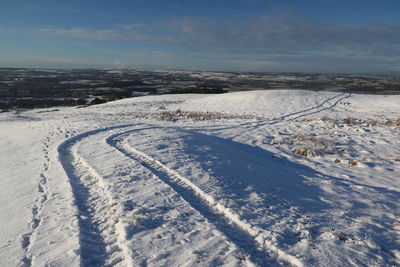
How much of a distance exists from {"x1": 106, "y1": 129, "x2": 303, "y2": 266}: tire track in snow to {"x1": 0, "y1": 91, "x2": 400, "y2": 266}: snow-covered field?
0.02 metres

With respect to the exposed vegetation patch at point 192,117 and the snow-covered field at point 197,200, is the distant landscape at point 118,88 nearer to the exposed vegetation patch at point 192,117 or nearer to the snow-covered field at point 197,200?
the exposed vegetation patch at point 192,117

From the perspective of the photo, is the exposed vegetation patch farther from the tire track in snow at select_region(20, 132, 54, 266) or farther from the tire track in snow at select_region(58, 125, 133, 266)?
the tire track in snow at select_region(58, 125, 133, 266)

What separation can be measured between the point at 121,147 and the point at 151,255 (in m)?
7.29

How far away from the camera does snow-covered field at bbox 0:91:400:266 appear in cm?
444

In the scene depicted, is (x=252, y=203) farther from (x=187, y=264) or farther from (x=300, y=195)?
(x=187, y=264)

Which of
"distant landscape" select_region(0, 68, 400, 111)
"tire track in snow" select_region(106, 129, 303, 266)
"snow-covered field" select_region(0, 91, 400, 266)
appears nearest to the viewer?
"tire track in snow" select_region(106, 129, 303, 266)

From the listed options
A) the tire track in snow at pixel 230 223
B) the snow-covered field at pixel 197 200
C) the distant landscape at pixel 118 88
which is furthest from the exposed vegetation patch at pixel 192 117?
the distant landscape at pixel 118 88

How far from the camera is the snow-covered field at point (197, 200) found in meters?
4.44

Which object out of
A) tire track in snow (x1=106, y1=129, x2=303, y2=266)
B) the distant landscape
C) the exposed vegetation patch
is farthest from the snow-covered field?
the distant landscape

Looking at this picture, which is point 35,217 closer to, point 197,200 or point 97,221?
point 97,221

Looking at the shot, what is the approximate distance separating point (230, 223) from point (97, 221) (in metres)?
2.56

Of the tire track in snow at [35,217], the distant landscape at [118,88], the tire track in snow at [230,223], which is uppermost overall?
the tire track in snow at [230,223]

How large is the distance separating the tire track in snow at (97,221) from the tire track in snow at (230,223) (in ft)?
5.08

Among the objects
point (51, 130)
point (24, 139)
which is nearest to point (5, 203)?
point (24, 139)
